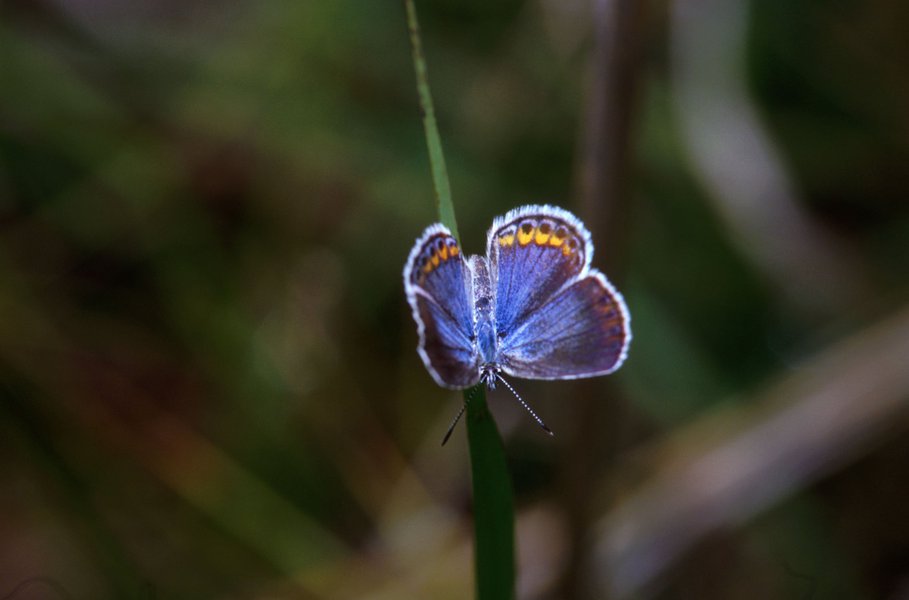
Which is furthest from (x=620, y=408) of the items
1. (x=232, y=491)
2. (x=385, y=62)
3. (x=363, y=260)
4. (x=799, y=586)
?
(x=385, y=62)

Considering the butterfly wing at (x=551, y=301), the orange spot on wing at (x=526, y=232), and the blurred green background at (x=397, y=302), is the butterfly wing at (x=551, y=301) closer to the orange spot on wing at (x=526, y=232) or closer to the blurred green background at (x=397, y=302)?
the orange spot on wing at (x=526, y=232)

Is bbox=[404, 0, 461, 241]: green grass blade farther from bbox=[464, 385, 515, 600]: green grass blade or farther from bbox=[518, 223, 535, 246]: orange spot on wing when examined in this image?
bbox=[518, 223, 535, 246]: orange spot on wing

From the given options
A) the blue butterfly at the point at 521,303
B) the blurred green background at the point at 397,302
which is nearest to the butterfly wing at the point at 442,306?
the blue butterfly at the point at 521,303

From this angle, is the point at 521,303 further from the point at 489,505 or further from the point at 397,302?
the point at 397,302

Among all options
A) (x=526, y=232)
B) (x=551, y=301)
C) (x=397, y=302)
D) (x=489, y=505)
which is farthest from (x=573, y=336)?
(x=397, y=302)

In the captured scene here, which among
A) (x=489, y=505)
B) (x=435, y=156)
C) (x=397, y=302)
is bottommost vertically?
(x=489, y=505)
